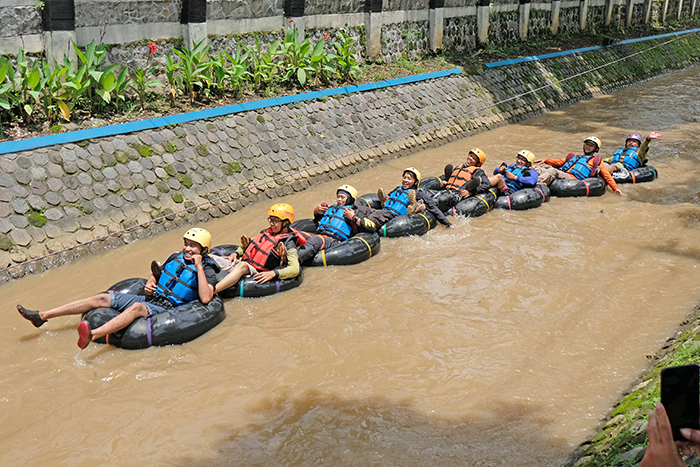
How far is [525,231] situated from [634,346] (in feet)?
11.8

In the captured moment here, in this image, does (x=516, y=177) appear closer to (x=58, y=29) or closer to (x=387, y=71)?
(x=387, y=71)

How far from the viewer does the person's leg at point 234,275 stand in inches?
292

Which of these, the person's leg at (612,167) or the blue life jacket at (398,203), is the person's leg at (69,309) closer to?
the blue life jacket at (398,203)

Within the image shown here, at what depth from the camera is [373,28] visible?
15781 millimetres

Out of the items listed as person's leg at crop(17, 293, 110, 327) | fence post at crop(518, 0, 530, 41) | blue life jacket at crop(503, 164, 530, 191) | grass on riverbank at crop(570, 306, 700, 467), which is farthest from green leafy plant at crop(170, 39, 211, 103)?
fence post at crop(518, 0, 530, 41)

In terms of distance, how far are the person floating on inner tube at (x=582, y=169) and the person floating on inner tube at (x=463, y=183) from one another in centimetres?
135

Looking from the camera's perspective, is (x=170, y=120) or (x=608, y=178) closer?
(x=170, y=120)

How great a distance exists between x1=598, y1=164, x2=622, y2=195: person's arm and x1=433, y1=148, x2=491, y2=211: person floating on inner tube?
7.98ft

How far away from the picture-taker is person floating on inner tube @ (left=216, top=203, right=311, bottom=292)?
7750 mm

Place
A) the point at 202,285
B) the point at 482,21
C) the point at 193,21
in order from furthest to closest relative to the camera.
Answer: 1. the point at 482,21
2. the point at 193,21
3. the point at 202,285

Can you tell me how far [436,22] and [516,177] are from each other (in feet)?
26.9

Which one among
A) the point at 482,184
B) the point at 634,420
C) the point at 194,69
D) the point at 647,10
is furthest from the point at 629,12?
the point at 634,420

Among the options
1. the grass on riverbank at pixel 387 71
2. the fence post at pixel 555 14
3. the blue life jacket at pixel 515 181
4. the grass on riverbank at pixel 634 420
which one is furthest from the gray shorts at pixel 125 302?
the fence post at pixel 555 14

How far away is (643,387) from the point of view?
17.6 feet
